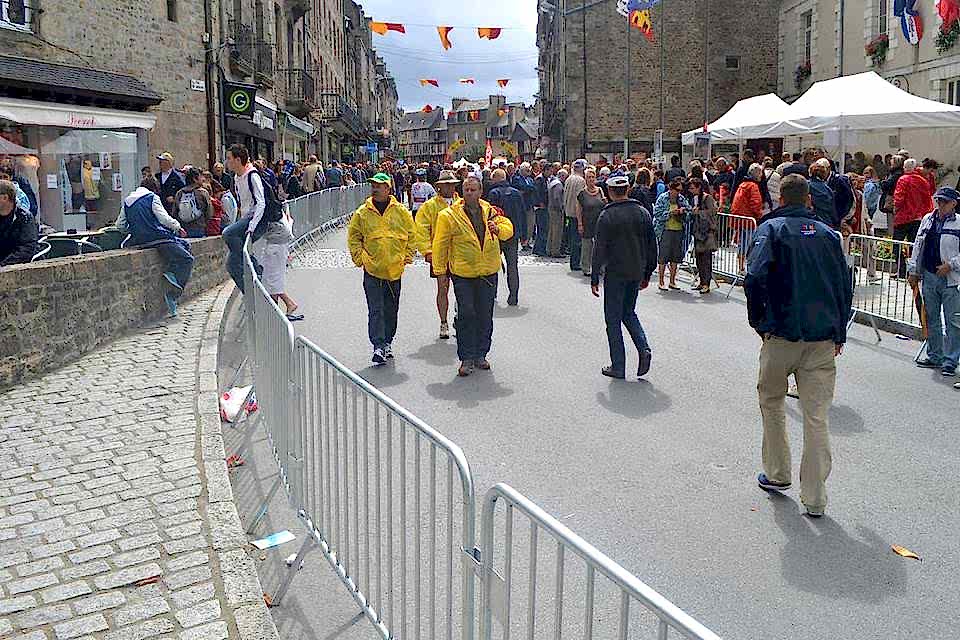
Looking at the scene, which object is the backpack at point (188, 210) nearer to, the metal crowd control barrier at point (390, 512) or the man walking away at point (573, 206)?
the man walking away at point (573, 206)

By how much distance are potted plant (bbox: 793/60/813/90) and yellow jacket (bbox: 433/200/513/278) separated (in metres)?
26.3

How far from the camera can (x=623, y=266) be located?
8336 millimetres

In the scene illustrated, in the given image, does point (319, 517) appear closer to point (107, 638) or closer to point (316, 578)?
point (316, 578)

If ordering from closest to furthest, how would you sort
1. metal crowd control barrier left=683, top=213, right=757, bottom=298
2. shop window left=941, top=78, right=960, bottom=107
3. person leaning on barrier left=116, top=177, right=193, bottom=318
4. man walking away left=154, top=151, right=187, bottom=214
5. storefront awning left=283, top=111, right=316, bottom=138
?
person leaning on barrier left=116, top=177, right=193, bottom=318, metal crowd control barrier left=683, top=213, right=757, bottom=298, man walking away left=154, top=151, right=187, bottom=214, shop window left=941, top=78, right=960, bottom=107, storefront awning left=283, top=111, right=316, bottom=138

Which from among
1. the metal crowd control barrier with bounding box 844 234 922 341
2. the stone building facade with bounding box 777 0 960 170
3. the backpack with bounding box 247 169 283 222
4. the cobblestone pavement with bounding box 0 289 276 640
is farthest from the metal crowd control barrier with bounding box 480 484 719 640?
the stone building facade with bounding box 777 0 960 170

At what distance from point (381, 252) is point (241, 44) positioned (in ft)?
66.6

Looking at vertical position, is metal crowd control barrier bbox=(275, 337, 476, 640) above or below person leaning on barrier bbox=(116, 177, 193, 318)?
below

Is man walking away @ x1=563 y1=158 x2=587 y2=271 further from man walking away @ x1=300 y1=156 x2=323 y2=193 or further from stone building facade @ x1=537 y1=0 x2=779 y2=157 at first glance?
stone building facade @ x1=537 y1=0 x2=779 y2=157

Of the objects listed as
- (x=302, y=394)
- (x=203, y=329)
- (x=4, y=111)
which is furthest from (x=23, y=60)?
(x=302, y=394)

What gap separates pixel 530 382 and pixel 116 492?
3.90m

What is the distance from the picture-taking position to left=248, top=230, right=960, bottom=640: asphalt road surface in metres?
4.29

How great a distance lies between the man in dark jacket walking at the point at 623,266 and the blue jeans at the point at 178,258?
5.51m

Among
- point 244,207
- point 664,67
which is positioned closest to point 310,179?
point 244,207

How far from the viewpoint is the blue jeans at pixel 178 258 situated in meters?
11.2
